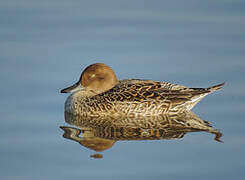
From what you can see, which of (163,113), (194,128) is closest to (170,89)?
(163,113)

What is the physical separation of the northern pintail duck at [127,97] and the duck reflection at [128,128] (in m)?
0.14

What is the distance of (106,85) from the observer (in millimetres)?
12484

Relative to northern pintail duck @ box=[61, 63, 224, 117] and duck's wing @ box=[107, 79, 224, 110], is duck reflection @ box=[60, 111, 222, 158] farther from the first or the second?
duck's wing @ box=[107, 79, 224, 110]

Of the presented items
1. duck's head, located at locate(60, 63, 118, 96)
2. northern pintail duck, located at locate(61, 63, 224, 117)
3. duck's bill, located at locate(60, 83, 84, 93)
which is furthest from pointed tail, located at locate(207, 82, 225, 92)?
duck's bill, located at locate(60, 83, 84, 93)

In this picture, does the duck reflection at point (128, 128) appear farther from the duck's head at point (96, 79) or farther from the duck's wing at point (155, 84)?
the duck's head at point (96, 79)

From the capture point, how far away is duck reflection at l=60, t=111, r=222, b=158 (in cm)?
1074

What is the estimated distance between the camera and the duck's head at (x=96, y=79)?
1240 centimetres

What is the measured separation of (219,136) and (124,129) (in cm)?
155

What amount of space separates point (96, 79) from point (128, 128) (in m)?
1.45

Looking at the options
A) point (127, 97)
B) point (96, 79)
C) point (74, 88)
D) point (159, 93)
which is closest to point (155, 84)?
point (159, 93)

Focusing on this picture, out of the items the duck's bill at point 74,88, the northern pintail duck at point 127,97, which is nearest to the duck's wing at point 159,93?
the northern pintail duck at point 127,97

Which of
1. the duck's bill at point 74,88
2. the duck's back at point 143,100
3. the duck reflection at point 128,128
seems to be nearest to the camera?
the duck reflection at point 128,128

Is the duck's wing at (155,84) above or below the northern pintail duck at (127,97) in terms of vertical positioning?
above

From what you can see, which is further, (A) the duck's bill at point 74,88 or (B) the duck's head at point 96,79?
(B) the duck's head at point 96,79
